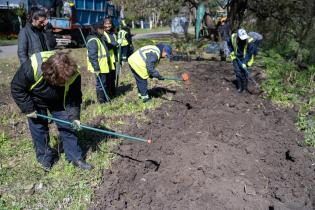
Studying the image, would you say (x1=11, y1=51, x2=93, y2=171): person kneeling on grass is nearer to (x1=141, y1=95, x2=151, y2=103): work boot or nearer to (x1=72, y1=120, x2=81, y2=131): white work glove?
(x1=72, y1=120, x2=81, y2=131): white work glove

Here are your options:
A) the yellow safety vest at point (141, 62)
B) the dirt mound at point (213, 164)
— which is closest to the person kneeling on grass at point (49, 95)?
the dirt mound at point (213, 164)

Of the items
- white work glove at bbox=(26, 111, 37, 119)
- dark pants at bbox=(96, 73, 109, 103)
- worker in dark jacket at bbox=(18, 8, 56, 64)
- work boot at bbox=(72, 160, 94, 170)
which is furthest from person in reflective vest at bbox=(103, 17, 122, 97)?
white work glove at bbox=(26, 111, 37, 119)

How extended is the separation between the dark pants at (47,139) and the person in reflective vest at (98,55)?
244 centimetres

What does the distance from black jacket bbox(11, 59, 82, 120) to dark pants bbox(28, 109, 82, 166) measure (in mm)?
111

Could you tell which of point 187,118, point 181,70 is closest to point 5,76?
point 181,70

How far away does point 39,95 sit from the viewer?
4.25 m

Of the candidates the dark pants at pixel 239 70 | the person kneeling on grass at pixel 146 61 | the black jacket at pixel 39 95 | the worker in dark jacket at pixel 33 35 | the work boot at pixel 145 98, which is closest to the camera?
the black jacket at pixel 39 95

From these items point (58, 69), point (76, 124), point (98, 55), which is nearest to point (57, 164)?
point (76, 124)

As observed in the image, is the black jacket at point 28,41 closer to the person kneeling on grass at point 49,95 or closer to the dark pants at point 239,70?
the person kneeling on grass at point 49,95

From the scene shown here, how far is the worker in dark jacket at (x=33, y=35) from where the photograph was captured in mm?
5280

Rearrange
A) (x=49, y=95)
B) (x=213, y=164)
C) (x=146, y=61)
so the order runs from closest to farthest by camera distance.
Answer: (x=49, y=95) < (x=213, y=164) < (x=146, y=61)

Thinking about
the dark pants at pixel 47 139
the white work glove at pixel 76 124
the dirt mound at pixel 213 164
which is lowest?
the dirt mound at pixel 213 164

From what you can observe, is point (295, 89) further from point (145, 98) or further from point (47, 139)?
point (47, 139)

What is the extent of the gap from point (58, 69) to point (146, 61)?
128 inches
